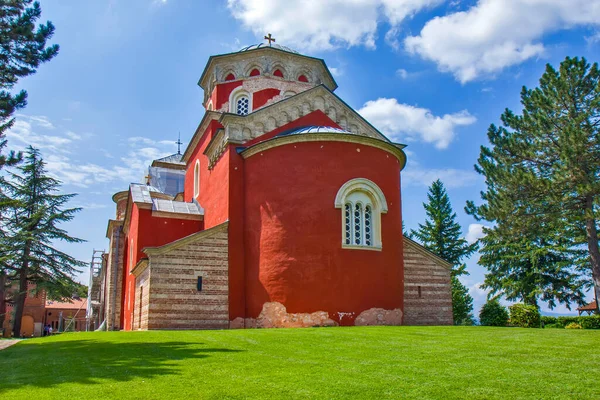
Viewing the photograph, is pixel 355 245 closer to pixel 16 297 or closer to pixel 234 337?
pixel 234 337

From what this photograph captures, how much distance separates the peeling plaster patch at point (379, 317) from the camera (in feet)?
Answer: 49.1

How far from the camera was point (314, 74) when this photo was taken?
22.2 meters

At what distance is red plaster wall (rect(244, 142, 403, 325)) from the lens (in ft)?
49.0

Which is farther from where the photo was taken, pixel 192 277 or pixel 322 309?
pixel 192 277

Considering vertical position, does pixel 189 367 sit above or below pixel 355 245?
below

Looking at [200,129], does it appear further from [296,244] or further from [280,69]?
[296,244]

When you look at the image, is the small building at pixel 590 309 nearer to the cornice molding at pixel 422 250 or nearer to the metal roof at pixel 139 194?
the cornice molding at pixel 422 250

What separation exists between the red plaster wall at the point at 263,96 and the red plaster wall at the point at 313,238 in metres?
4.96

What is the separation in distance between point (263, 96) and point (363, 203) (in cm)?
754

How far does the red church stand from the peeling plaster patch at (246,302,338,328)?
29 mm

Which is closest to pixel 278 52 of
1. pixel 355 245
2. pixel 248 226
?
pixel 248 226

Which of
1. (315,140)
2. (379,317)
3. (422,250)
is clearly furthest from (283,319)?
(422,250)

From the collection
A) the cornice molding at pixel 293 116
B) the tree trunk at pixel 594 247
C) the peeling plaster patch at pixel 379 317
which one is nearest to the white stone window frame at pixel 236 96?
the cornice molding at pixel 293 116

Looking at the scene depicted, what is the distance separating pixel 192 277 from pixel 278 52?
10.7 m
